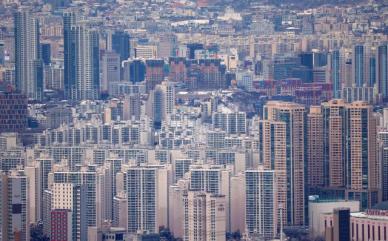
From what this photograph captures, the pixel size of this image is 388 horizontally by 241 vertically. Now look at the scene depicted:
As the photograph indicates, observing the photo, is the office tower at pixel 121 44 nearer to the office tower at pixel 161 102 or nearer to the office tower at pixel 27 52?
the office tower at pixel 27 52

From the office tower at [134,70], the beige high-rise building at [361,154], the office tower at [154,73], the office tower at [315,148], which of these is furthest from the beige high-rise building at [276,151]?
the office tower at [134,70]

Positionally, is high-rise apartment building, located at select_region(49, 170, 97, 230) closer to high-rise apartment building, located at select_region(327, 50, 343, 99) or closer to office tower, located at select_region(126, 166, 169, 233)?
office tower, located at select_region(126, 166, 169, 233)

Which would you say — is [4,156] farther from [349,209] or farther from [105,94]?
[105,94]

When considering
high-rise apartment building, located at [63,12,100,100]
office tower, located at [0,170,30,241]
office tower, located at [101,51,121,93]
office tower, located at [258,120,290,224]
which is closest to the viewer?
office tower, located at [0,170,30,241]

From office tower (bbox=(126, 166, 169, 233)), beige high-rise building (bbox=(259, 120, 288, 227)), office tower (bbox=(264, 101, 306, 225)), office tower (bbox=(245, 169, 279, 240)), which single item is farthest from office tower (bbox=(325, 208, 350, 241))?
office tower (bbox=(126, 166, 169, 233))

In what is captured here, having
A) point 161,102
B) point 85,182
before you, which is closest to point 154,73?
point 161,102

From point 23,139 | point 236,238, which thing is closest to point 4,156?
point 23,139
